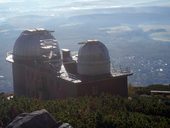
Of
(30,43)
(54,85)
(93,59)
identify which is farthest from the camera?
(30,43)

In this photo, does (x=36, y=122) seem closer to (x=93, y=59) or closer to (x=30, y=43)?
(x=93, y=59)

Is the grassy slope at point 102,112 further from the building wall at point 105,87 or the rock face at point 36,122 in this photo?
the building wall at point 105,87

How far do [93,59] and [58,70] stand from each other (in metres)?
2.99

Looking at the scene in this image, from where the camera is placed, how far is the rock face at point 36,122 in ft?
48.6

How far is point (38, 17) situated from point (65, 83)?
91.5 metres

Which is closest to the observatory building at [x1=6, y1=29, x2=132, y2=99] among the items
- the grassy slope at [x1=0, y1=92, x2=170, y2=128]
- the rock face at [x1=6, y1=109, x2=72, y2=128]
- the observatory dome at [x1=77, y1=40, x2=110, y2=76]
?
the observatory dome at [x1=77, y1=40, x2=110, y2=76]

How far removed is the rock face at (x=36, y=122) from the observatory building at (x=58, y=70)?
1284 cm

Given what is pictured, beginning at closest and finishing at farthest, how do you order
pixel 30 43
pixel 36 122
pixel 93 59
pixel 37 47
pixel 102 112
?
pixel 36 122, pixel 102 112, pixel 93 59, pixel 37 47, pixel 30 43

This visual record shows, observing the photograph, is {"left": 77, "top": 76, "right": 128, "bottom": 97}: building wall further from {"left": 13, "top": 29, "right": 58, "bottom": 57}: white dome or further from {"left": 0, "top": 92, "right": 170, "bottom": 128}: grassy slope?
{"left": 13, "top": 29, "right": 58, "bottom": 57}: white dome

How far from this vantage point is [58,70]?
31156 millimetres

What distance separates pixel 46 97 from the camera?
32.6m

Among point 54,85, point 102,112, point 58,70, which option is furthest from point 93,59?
point 102,112

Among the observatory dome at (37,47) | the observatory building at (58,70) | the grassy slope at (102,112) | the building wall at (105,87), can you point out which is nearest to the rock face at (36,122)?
the grassy slope at (102,112)

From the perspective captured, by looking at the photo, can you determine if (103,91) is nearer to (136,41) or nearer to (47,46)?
(47,46)
